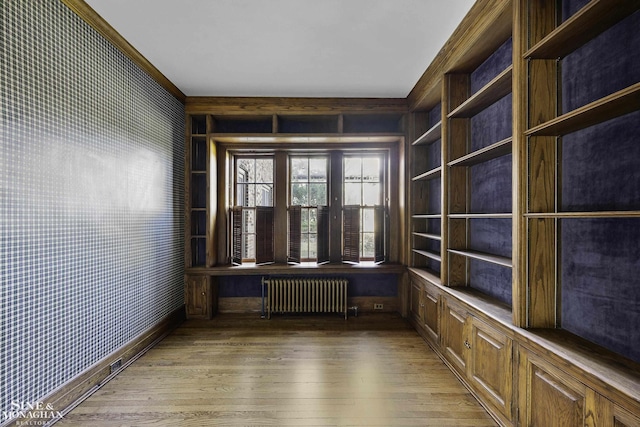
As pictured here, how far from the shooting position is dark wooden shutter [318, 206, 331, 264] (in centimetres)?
440

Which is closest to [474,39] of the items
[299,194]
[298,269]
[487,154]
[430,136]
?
[487,154]

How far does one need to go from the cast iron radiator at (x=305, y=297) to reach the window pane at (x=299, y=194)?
117 cm

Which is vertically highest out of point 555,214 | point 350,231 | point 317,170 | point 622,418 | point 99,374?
point 317,170

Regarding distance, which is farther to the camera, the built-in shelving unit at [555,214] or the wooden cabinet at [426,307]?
the wooden cabinet at [426,307]

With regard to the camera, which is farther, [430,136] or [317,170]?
[317,170]

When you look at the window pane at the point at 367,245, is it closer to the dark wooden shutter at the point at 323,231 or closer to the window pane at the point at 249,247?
the dark wooden shutter at the point at 323,231

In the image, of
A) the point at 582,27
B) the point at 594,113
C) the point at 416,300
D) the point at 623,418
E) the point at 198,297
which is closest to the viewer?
the point at 623,418

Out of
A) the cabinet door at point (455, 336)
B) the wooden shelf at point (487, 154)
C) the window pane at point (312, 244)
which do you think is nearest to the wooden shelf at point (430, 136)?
the wooden shelf at point (487, 154)

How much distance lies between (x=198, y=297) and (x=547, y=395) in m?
3.83

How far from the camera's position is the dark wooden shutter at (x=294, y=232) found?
4.39 m

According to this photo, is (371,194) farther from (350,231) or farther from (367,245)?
(367,245)

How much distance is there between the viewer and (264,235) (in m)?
4.38

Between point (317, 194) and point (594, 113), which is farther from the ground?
point (594, 113)

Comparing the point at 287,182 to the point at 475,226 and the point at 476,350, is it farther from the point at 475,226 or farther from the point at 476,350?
the point at 476,350
